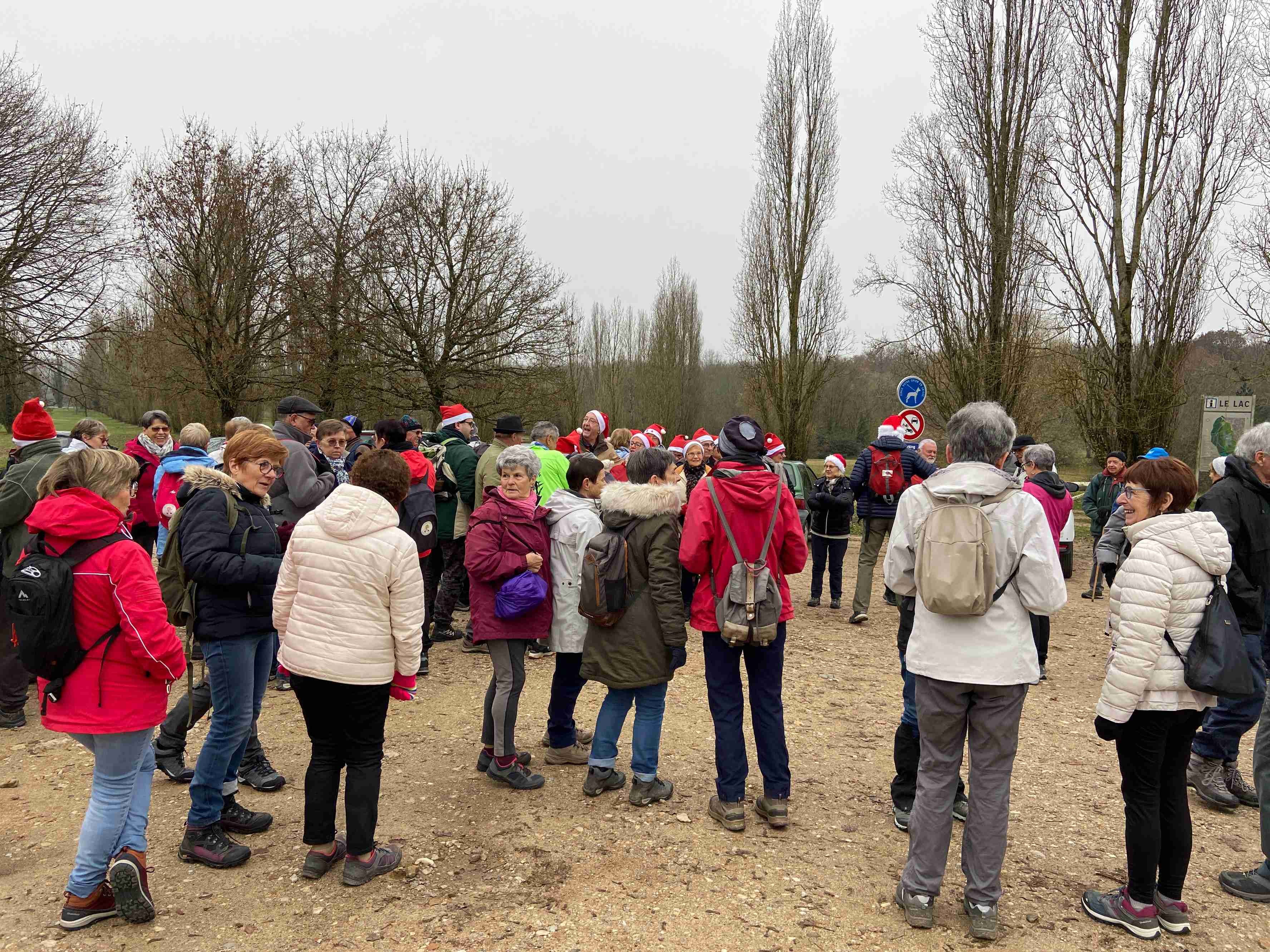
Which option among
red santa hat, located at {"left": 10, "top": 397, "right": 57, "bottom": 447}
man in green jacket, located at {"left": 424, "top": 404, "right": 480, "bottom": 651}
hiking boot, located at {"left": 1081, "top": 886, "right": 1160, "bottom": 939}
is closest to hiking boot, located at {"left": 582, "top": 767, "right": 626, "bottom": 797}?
hiking boot, located at {"left": 1081, "top": 886, "right": 1160, "bottom": 939}

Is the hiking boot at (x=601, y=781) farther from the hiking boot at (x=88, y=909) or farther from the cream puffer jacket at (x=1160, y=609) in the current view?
the cream puffer jacket at (x=1160, y=609)

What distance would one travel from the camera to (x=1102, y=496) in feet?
34.6

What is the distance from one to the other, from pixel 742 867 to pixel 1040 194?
17.6 m

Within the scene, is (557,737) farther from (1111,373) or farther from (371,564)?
(1111,373)

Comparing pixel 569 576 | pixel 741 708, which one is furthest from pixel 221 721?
pixel 741 708

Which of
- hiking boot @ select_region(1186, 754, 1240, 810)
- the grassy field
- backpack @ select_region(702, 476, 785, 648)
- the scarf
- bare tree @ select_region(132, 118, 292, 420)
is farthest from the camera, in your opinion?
the grassy field

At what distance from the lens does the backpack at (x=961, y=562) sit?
309 centimetres

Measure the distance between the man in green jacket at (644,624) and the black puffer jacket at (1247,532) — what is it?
9.37 feet

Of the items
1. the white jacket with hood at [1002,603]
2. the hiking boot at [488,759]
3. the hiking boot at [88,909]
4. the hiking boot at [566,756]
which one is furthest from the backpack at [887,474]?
the hiking boot at [88,909]

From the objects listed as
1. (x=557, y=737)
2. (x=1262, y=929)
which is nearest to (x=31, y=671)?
(x=557, y=737)

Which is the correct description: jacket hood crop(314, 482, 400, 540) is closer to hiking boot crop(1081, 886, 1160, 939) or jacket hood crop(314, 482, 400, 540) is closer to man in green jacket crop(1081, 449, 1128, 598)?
hiking boot crop(1081, 886, 1160, 939)

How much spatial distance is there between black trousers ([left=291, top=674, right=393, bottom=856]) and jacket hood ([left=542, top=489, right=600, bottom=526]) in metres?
1.47

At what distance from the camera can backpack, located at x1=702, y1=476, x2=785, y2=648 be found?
387cm

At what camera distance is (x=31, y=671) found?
9.53ft
